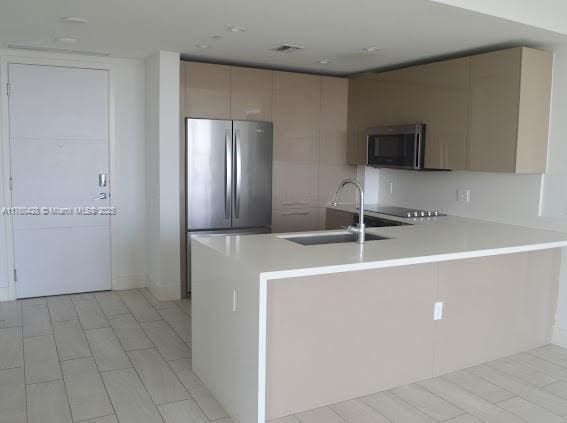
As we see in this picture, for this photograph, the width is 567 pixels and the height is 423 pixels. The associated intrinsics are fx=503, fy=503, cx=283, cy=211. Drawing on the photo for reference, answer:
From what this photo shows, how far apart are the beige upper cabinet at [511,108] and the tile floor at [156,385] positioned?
144 centimetres

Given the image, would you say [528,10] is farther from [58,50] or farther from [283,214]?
[58,50]

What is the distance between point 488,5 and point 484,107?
0.99 meters

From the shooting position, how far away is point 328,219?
17.4 feet

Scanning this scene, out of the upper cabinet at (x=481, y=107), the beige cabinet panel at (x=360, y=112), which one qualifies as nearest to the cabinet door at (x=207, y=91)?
the beige cabinet panel at (x=360, y=112)

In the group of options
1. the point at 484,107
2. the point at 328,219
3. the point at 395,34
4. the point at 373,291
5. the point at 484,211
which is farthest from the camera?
the point at 328,219

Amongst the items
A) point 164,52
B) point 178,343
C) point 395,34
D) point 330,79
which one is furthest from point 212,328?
point 330,79

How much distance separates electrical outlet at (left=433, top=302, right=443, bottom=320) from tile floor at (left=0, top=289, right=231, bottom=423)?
1420mm

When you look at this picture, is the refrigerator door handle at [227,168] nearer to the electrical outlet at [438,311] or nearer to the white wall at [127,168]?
the white wall at [127,168]

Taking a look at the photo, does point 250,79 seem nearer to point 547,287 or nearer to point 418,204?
point 418,204

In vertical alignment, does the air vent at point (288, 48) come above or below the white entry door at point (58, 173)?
above

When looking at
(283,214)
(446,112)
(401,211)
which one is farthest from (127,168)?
(446,112)

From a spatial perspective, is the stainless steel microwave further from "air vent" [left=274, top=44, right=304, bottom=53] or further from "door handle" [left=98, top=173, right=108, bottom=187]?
"door handle" [left=98, top=173, right=108, bottom=187]

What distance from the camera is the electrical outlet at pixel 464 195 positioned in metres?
4.40

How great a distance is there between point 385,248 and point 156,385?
1.59 m
